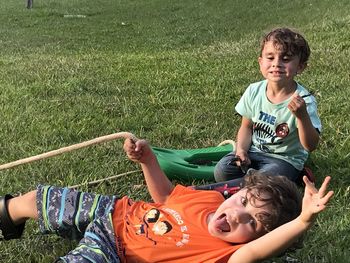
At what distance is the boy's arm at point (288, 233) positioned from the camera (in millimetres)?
1882

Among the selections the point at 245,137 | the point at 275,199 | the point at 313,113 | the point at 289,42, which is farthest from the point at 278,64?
the point at 275,199

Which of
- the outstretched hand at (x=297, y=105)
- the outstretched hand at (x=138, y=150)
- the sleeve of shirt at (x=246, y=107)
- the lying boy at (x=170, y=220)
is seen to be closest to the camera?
the lying boy at (x=170, y=220)

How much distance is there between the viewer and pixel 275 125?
11.1 ft

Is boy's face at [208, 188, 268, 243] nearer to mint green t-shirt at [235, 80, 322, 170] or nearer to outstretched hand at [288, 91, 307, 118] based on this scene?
outstretched hand at [288, 91, 307, 118]

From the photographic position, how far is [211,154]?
3834 mm

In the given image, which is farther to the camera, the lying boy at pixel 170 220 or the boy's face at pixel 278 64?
the boy's face at pixel 278 64

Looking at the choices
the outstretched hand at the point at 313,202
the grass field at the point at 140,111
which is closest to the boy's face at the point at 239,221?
the outstretched hand at the point at 313,202

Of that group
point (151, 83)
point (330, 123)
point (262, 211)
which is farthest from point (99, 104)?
point (262, 211)

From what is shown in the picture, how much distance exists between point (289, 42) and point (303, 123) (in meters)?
0.53

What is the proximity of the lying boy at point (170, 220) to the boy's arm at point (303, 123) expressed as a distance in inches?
26.1

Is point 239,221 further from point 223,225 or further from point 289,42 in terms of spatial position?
point 289,42

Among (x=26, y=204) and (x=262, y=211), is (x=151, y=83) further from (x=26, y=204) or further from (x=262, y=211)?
(x=262, y=211)

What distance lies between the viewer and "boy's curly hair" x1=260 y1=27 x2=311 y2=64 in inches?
126

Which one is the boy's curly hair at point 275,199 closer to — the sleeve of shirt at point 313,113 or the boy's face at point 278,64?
the sleeve of shirt at point 313,113
